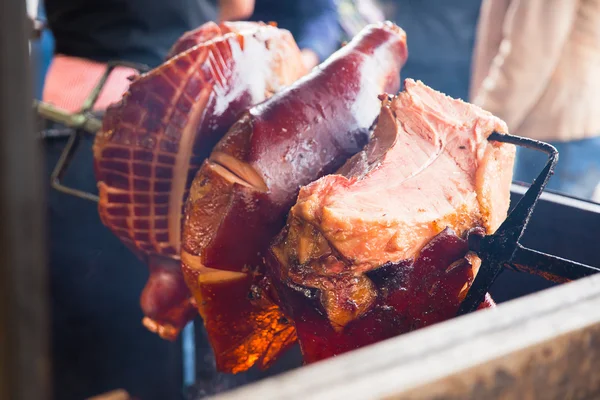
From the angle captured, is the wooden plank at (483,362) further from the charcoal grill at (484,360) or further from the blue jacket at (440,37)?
the blue jacket at (440,37)

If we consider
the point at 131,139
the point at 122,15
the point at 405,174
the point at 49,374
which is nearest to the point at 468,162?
the point at 405,174

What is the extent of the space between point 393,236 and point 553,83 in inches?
87.3

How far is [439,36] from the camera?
211 inches

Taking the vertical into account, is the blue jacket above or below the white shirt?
below

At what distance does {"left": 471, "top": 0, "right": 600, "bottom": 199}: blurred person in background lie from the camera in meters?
2.59

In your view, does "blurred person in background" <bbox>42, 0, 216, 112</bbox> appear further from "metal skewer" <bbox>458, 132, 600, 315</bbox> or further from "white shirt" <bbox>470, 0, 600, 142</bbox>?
"metal skewer" <bbox>458, 132, 600, 315</bbox>

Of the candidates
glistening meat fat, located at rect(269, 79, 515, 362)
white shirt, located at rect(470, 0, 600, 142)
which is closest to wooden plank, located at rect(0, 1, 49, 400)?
glistening meat fat, located at rect(269, 79, 515, 362)

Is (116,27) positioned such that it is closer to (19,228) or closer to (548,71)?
(548,71)

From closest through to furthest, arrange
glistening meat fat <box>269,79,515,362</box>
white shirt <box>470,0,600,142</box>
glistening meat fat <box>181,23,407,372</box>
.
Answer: glistening meat fat <box>269,79,515,362</box> → glistening meat fat <box>181,23,407,372</box> → white shirt <box>470,0,600,142</box>

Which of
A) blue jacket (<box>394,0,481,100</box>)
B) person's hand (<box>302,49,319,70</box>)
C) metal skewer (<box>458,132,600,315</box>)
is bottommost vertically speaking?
blue jacket (<box>394,0,481,100</box>)

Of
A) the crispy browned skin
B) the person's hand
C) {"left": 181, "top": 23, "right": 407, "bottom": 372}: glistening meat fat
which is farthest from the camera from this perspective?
the person's hand

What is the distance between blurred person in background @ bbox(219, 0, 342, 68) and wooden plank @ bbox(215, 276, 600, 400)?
2685 millimetres

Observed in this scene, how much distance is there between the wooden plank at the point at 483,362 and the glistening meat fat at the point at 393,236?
0.35 m

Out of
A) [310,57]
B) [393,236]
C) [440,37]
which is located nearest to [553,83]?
[310,57]
